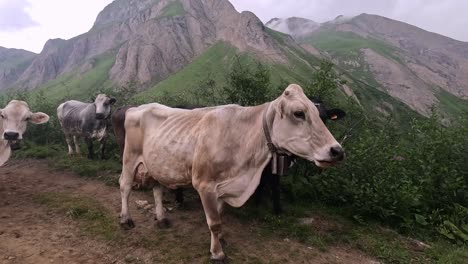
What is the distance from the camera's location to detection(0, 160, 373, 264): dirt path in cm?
550

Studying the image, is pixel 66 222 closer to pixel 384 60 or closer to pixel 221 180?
pixel 221 180

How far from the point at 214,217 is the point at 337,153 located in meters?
1.90

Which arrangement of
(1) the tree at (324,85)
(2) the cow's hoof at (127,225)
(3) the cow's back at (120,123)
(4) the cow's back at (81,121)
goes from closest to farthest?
(2) the cow's hoof at (127,225)
(3) the cow's back at (120,123)
(1) the tree at (324,85)
(4) the cow's back at (81,121)

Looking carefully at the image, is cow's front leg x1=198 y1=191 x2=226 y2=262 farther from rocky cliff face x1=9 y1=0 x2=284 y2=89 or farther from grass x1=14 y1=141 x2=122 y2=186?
rocky cliff face x1=9 y1=0 x2=284 y2=89

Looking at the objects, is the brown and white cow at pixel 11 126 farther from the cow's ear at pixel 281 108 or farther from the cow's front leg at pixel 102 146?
the cow's ear at pixel 281 108

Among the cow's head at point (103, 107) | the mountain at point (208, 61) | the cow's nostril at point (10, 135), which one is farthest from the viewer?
the mountain at point (208, 61)

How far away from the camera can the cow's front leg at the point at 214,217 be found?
496cm

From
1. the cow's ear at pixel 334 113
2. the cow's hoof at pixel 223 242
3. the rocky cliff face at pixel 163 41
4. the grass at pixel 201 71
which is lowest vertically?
the cow's hoof at pixel 223 242

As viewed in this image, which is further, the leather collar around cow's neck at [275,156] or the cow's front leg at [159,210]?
the cow's front leg at [159,210]

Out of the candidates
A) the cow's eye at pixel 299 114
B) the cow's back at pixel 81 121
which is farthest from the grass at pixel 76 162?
the cow's eye at pixel 299 114

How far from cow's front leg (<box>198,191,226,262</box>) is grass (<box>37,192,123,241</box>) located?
5.97 feet

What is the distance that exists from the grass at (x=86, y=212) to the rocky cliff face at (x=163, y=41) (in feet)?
307

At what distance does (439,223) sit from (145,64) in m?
120

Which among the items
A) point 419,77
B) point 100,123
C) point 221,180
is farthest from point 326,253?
point 419,77
